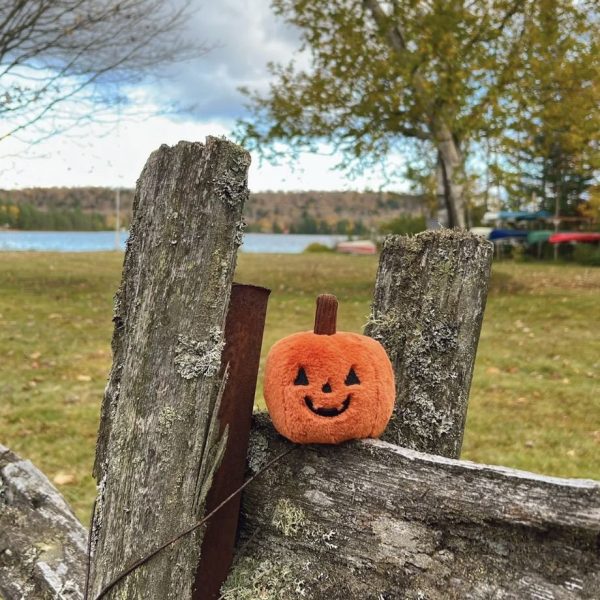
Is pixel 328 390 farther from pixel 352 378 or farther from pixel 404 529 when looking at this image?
pixel 404 529

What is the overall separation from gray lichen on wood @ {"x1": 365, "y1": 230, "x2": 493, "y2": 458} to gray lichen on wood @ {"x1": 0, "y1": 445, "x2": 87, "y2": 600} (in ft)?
3.51

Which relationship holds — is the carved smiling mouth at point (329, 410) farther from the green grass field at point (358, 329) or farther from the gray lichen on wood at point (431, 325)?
the green grass field at point (358, 329)

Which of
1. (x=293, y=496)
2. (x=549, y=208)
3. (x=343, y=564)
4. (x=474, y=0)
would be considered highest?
(x=474, y=0)

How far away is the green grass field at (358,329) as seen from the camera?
486cm

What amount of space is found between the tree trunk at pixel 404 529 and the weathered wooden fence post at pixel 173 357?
0.18 meters

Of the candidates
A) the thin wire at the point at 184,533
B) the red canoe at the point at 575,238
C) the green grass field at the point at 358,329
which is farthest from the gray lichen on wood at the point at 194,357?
the red canoe at the point at 575,238

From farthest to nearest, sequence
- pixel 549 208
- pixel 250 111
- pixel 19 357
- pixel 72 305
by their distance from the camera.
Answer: pixel 549 208, pixel 250 111, pixel 72 305, pixel 19 357

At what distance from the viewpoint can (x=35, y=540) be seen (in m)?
2.11

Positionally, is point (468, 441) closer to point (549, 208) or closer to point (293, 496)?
point (293, 496)

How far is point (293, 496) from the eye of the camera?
150 cm

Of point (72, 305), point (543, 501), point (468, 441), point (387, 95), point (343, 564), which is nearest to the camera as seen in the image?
point (543, 501)

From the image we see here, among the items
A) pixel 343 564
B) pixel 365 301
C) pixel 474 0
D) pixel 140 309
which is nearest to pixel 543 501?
pixel 343 564

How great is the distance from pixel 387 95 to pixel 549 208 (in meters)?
24.0

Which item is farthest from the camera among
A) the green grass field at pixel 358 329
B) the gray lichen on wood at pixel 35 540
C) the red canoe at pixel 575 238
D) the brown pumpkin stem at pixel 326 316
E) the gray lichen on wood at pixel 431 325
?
the red canoe at pixel 575 238
